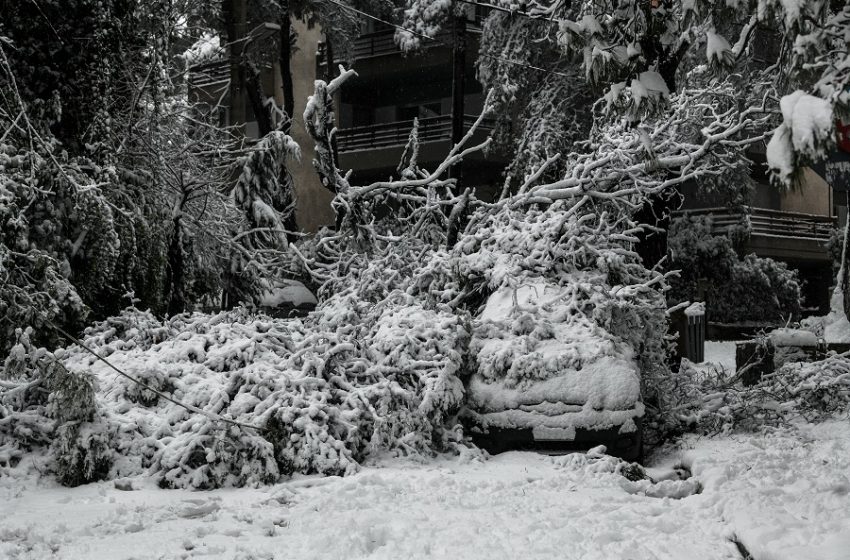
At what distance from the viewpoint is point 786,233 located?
1038 inches

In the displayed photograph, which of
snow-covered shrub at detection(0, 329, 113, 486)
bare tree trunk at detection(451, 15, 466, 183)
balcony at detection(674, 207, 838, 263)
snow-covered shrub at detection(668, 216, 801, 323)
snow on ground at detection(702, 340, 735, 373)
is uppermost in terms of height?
bare tree trunk at detection(451, 15, 466, 183)

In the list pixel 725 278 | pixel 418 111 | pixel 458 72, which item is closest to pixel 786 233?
pixel 725 278

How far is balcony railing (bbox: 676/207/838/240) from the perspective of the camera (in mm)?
24766

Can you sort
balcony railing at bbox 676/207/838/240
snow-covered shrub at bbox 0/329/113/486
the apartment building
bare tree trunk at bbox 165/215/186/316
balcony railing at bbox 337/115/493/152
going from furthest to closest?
1. balcony railing at bbox 337/115/493/152
2. the apartment building
3. balcony railing at bbox 676/207/838/240
4. bare tree trunk at bbox 165/215/186/316
5. snow-covered shrub at bbox 0/329/113/486

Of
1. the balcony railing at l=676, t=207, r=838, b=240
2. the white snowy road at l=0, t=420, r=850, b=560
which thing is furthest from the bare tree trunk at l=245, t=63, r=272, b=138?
the white snowy road at l=0, t=420, r=850, b=560

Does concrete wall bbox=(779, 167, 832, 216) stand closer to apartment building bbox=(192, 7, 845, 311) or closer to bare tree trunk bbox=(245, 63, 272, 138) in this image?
apartment building bbox=(192, 7, 845, 311)

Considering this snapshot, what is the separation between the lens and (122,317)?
855 centimetres

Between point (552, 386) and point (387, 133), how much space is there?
2090 centimetres

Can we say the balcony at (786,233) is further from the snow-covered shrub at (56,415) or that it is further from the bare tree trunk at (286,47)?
the snow-covered shrub at (56,415)

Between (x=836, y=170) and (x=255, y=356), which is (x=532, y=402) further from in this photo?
(x=836, y=170)

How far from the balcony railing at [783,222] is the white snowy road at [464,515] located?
18724 mm

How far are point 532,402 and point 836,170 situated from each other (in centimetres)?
356

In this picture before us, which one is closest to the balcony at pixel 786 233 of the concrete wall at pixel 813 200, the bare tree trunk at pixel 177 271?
the concrete wall at pixel 813 200

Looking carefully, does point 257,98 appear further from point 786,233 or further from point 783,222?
point 786,233
